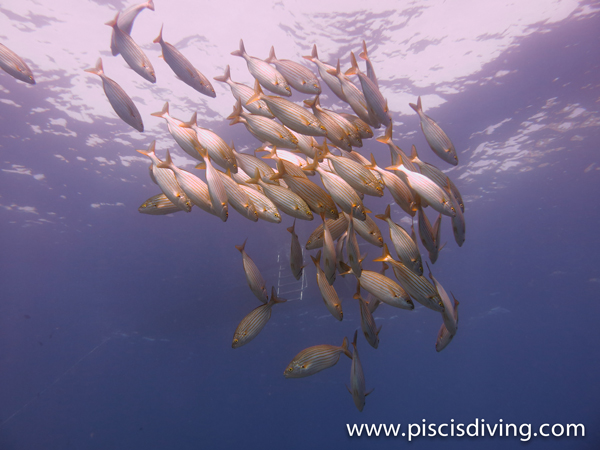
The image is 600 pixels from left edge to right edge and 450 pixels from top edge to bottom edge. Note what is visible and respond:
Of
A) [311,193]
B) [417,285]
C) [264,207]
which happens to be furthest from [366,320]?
[264,207]

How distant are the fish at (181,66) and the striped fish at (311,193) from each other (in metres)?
1.81

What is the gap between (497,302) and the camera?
1144 inches

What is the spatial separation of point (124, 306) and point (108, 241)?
7.93 m

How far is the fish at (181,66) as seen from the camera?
11.0ft

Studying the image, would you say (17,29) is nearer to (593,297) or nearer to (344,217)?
(344,217)

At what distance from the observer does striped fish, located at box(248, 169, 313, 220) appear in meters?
2.94

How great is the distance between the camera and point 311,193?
120 inches

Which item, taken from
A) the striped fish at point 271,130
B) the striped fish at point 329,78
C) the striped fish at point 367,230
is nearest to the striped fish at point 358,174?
the striped fish at point 367,230

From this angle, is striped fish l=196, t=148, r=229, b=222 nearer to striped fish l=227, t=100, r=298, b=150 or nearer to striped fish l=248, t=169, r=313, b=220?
striped fish l=248, t=169, r=313, b=220

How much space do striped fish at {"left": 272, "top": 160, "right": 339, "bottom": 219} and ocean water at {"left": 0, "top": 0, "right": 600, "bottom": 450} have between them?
7645 millimetres

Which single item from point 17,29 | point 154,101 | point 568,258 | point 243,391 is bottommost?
point 243,391

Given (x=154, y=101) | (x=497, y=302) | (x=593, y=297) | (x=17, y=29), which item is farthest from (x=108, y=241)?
(x=593, y=297)

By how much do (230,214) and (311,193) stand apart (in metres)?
11.7

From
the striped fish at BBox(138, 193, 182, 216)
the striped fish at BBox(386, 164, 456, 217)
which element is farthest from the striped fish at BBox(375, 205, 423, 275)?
the striped fish at BBox(138, 193, 182, 216)
